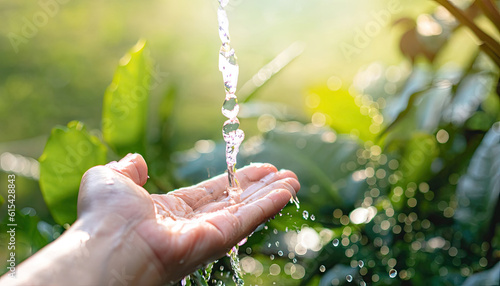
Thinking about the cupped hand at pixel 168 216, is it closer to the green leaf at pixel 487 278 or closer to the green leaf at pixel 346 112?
the green leaf at pixel 487 278

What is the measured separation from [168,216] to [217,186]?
18 cm

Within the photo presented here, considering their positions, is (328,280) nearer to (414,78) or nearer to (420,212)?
(420,212)

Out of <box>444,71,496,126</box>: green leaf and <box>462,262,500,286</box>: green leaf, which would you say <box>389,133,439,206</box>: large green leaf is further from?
<box>462,262,500,286</box>: green leaf

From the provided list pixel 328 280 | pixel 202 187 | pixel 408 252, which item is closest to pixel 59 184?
pixel 202 187

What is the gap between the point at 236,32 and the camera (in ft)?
11.4

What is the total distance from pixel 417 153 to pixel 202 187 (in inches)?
21.7

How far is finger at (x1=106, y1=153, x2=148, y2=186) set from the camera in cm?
90

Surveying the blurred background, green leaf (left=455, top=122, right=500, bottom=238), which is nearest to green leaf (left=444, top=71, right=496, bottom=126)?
the blurred background

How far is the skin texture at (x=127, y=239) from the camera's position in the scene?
717 millimetres

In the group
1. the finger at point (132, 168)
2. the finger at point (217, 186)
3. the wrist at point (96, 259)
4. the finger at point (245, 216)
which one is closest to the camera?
the wrist at point (96, 259)

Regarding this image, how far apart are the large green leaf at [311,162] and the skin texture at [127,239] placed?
0.37 metres

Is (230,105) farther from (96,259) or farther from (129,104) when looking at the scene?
(96,259)

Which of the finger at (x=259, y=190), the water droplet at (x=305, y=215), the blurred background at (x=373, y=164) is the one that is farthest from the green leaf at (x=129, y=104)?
the water droplet at (x=305, y=215)

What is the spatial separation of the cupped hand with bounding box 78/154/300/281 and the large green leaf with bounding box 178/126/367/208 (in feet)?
1.02
